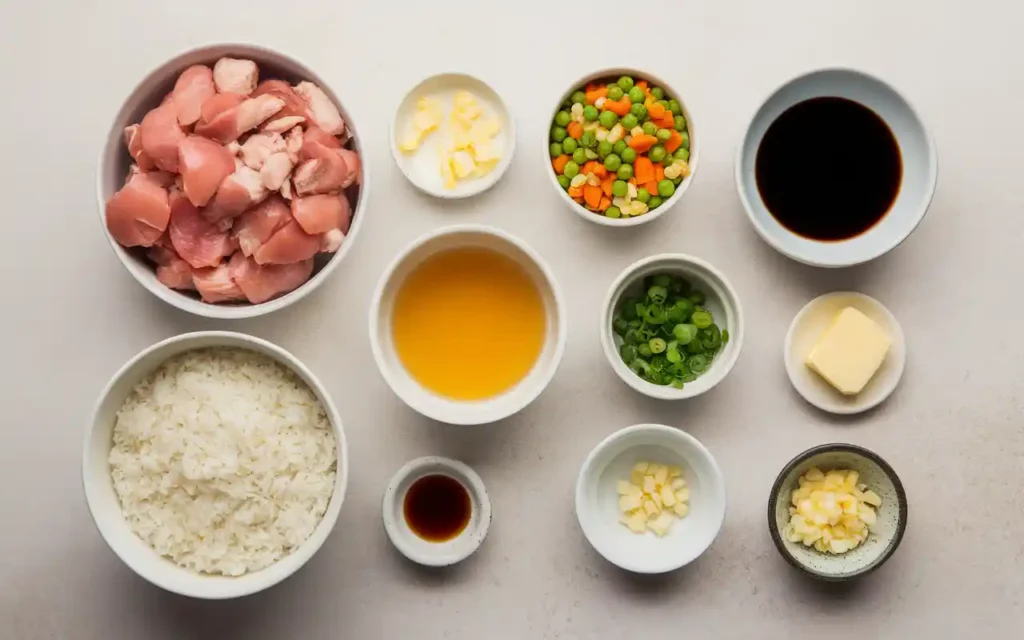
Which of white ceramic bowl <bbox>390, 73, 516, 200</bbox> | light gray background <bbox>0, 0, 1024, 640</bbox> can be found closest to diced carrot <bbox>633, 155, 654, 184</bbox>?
light gray background <bbox>0, 0, 1024, 640</bbox>

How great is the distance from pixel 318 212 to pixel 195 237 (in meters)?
0.29

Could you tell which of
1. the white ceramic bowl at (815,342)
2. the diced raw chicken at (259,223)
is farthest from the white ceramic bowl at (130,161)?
the white ceramic bowl at (815,342)

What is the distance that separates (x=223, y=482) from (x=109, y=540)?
10.6 inches

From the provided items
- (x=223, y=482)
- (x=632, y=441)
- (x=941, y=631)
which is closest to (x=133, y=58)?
(x=223, y=482)

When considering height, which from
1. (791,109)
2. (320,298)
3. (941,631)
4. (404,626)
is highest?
(791,109)

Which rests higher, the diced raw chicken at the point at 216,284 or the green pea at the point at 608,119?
the green pea at the point at 608,119

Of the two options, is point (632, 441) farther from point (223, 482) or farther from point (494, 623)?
point (223, 482)

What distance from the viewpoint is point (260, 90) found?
6.80 ft

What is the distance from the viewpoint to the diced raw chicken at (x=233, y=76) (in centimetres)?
204

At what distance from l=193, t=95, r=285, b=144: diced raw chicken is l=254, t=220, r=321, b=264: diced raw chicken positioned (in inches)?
9.2

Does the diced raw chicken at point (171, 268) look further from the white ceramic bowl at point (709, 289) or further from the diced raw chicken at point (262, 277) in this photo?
the white ceramic bowl at point (709, 289)

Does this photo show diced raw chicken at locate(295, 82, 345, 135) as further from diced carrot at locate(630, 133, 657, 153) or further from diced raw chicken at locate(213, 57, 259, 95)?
diced carrot at locate(630, 133, 657, 153)

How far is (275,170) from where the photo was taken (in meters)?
1.99

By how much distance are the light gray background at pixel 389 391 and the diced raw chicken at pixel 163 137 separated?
390 mm
